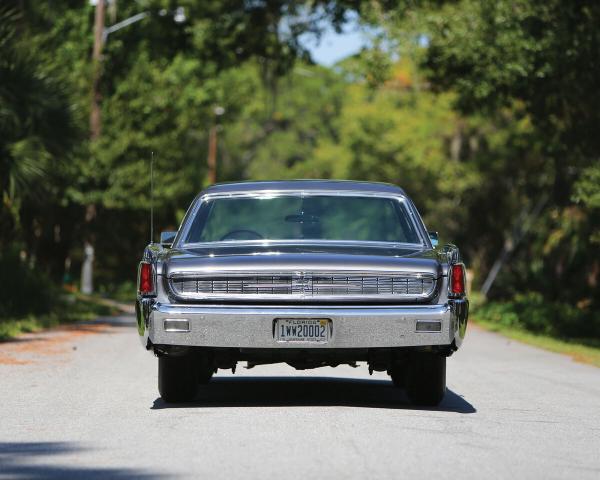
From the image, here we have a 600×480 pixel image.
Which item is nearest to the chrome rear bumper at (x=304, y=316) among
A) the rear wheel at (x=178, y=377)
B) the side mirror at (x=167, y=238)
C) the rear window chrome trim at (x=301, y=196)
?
the rear wheel at (x=178, y=377)

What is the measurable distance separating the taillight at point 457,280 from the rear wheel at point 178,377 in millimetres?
2019

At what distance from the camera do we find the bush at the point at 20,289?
23641 mm

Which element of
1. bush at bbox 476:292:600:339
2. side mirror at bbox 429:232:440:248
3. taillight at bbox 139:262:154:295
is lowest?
bush at bbox 476:292:600:339

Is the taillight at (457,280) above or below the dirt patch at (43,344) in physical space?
above

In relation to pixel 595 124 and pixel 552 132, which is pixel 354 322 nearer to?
pixel 595 124

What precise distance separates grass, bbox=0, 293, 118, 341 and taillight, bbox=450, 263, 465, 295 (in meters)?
10.0

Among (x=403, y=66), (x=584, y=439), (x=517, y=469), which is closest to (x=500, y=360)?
(x=584, y=439)

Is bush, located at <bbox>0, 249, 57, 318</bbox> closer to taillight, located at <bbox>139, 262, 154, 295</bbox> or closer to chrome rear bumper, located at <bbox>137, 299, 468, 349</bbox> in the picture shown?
taillight, located at <bbox>139, 262, 154, 295</bbox>

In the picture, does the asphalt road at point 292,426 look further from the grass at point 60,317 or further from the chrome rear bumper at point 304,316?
the grass at point 60,317

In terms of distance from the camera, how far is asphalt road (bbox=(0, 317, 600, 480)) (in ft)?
24.9

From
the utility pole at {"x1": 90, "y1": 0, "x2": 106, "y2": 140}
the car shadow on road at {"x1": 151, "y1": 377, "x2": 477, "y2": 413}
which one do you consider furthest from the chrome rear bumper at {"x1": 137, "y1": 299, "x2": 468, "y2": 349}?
the utility pole at {"x1": 90, "y1": 0, "x2": 106, "y2": 140}

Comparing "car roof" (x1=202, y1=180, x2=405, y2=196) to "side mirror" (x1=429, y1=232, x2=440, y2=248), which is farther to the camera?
"car roof" (x1=202, y1=180, x2=405, y2=196)

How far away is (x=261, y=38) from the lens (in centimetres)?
3003

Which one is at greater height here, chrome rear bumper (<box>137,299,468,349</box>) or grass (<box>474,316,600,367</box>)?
chrome rear bumper (<box>137,299,468,349</box>)
